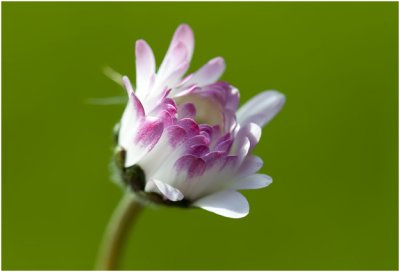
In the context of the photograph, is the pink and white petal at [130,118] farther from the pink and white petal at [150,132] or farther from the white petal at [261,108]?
the white petal at [261,108]

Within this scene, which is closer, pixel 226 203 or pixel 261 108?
pixel 226 203

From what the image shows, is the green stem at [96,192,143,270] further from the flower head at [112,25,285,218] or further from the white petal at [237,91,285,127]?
the white petal at [237,91,285,127]

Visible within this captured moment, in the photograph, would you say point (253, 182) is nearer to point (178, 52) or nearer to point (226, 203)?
point (226, 203)

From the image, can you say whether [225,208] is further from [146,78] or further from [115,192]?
[115,192]

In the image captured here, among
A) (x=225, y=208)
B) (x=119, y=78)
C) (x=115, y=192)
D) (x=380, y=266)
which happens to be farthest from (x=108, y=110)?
(x=225, y=208)

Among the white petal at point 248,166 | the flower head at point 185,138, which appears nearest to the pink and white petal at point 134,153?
the flower head at point 185,138

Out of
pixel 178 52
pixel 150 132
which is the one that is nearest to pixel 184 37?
pixel 178 52
